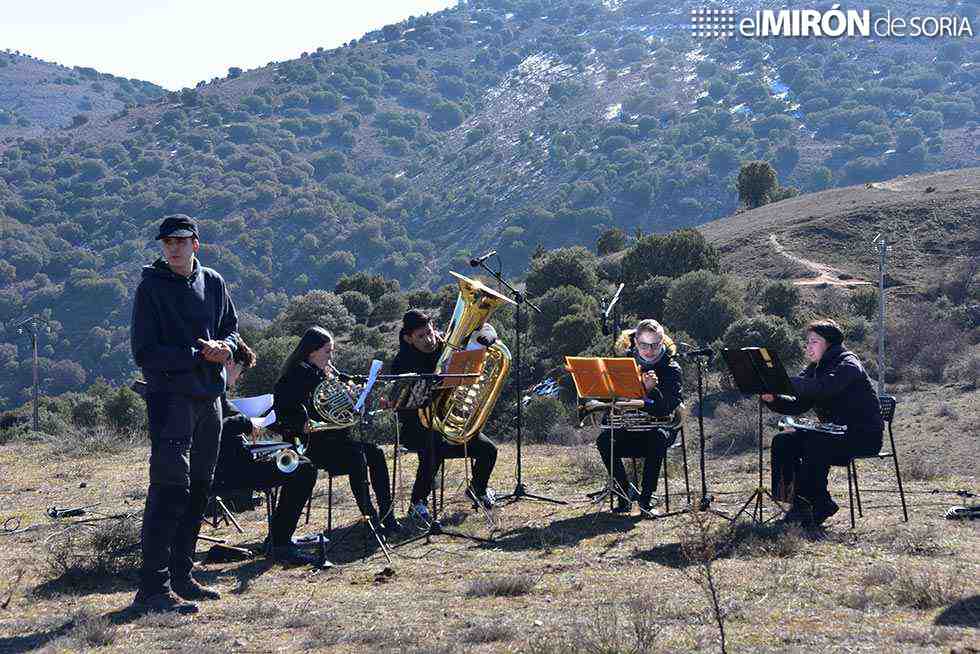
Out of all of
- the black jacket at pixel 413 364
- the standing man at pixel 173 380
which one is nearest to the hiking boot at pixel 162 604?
the standing man at pixel 173 380

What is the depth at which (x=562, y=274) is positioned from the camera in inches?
1670

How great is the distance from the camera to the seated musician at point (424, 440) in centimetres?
1048

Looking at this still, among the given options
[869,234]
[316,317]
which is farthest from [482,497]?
[869,234]

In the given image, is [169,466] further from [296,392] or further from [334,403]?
[334,403]

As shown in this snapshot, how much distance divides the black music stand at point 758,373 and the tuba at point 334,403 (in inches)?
115

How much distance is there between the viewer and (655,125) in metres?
142

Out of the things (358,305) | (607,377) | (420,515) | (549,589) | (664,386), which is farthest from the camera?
(358,305)

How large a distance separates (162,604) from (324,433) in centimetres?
260

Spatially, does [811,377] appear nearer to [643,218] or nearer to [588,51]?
[643,218]

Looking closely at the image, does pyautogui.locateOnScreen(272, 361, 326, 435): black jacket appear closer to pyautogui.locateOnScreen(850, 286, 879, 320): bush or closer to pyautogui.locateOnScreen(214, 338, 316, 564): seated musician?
pyautogui.locateOnScreen(214, 338, 316, 564): seated musician

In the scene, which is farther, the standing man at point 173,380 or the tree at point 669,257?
the tree at point 669,257

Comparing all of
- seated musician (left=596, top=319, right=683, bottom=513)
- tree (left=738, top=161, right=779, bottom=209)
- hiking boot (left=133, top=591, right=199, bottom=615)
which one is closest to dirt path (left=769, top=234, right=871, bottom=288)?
tree (left=738, top=161, right=779, bottom=209)

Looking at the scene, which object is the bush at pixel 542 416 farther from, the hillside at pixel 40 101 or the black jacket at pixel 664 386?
the hillside at pixel 40 101

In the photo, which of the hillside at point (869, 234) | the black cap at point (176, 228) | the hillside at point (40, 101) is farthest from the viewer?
the hillside at point (40, 101)
